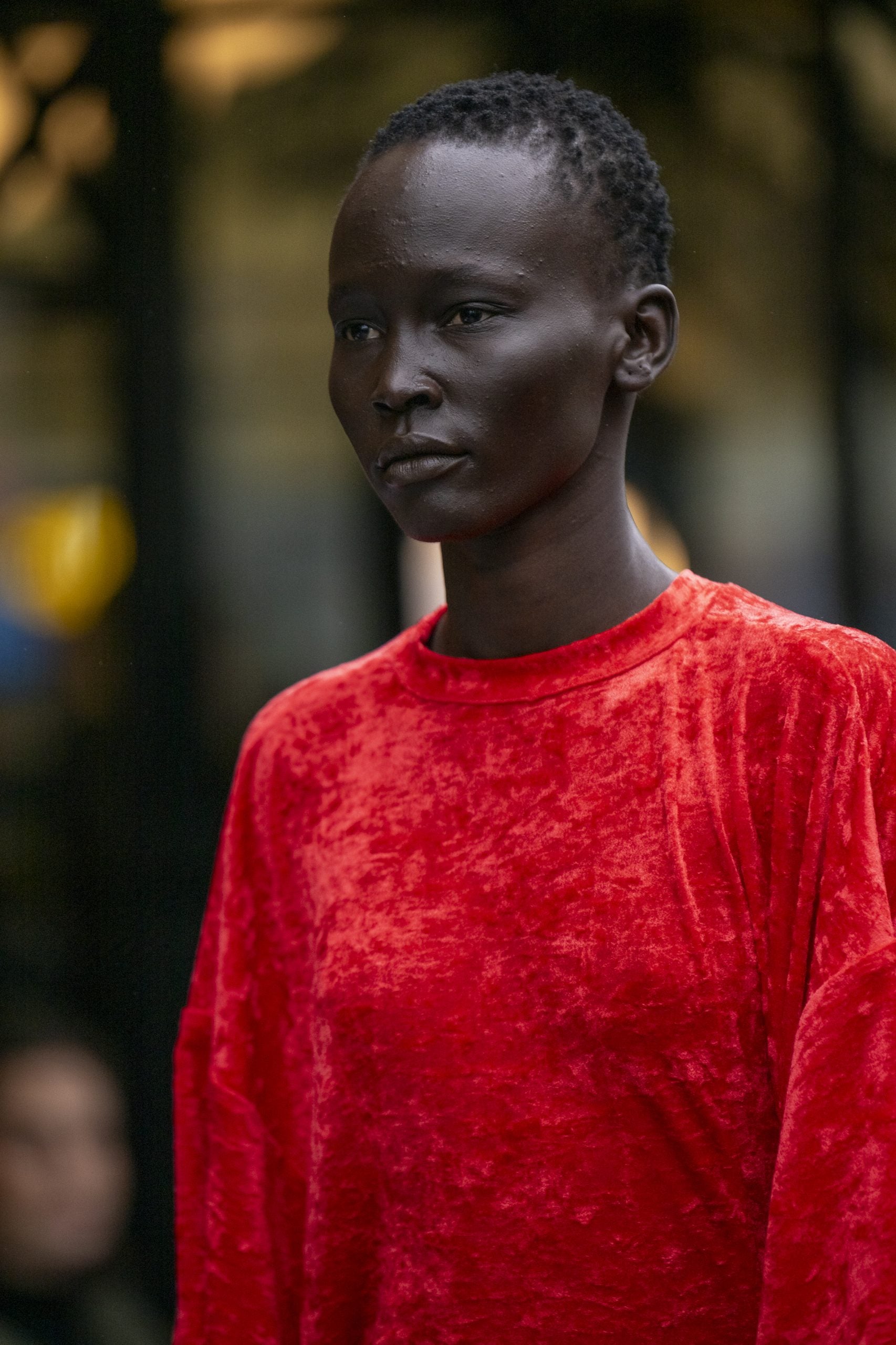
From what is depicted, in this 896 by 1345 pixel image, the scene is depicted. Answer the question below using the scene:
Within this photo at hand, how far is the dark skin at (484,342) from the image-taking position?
124cm

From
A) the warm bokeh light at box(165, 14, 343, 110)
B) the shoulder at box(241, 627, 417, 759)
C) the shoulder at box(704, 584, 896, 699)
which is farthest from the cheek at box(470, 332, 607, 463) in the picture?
the warm bokeh light at box(165, 14, 343, 110)

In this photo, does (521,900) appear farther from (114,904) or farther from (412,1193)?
(114,904)

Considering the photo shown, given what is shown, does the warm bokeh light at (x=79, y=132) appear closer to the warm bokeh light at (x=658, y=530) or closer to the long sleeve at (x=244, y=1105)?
the warm bokeh light at (x=658, y=530)

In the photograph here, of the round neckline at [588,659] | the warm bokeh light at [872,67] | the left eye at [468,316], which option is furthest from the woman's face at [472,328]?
the warm bokeh light at [872,67]

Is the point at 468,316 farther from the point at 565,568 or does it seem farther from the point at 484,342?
the point at 565,568

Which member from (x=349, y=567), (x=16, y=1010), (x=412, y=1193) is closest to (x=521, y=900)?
(x=412, y=1193)

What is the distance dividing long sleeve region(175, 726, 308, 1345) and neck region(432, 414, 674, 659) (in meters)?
0.34

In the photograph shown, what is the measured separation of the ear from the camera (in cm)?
132

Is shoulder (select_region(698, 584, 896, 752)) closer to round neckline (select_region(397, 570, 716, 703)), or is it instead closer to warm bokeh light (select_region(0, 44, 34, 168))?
round neckline (select_region(397, 570, 716, 703))

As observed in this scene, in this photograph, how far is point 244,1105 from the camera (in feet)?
4.93

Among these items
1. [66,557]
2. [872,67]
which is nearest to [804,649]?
[872,67]

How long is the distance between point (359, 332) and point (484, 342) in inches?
5.5

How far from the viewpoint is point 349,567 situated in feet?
9.59

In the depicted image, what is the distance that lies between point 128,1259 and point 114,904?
0.71m
